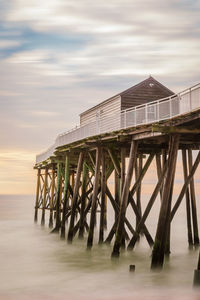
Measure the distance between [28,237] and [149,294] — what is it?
42.1ft

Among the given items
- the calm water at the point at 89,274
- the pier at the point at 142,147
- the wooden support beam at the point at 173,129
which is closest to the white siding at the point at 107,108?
the pier at the point at 142,147

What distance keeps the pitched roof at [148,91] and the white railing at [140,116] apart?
2050 mm

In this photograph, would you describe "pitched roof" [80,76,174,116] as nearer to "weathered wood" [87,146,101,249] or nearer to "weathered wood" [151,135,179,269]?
"weathered wood" [87,146,101,249]

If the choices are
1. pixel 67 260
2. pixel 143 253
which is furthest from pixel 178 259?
pixel 67 260

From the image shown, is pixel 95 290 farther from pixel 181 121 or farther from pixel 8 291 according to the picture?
pixel 181 121

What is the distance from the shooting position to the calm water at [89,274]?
9.92 metres

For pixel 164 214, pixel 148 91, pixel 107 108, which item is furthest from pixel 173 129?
pixel 107 108

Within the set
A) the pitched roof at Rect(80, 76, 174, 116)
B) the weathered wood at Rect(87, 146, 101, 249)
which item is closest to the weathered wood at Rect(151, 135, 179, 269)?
the weathered wood at Rect(87, 146, 101, 249)

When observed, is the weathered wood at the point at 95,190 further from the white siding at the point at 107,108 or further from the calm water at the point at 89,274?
the white siding at the point at 107,108

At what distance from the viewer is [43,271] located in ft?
41.2

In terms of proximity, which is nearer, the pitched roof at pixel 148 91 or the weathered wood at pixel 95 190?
the weathered wood at pixel 95 190

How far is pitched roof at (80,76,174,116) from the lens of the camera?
694 inches

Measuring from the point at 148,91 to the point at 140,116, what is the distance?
180 inches

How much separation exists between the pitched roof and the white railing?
205 centimetres
